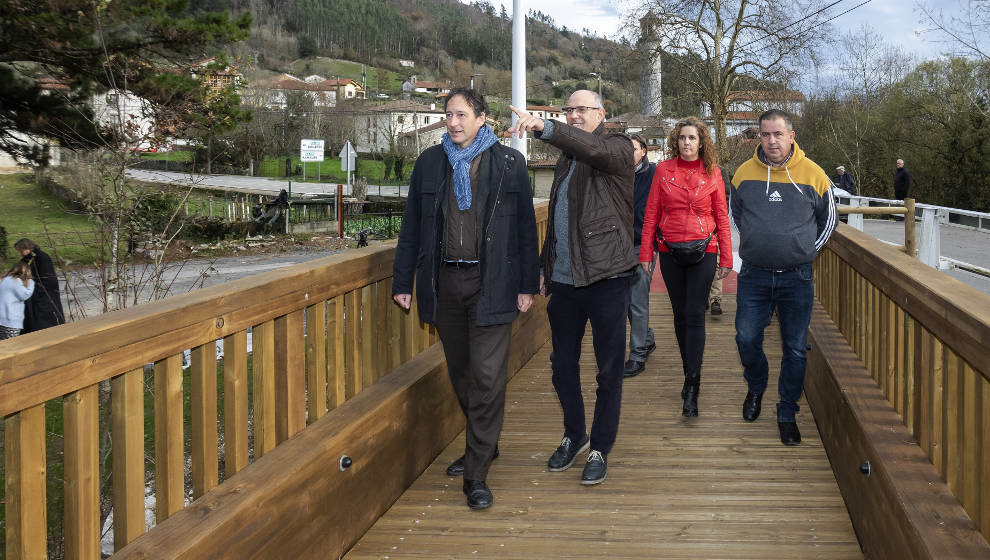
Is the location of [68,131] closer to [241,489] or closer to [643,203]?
[643,203]

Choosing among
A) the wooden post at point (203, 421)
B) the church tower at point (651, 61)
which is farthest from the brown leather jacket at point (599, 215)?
the church tower at point (651, 61)

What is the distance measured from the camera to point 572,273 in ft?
14.0

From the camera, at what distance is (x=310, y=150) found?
40.7 meters

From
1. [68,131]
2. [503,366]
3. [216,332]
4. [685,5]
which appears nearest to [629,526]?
[503,366]

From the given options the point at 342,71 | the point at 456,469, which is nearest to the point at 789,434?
the point at 456,469

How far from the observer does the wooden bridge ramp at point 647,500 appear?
3.74m

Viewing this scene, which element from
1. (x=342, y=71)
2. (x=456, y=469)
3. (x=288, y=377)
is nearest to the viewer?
(x=288, y=377)

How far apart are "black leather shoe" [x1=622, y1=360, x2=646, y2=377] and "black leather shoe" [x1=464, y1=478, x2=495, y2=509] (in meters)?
2.82

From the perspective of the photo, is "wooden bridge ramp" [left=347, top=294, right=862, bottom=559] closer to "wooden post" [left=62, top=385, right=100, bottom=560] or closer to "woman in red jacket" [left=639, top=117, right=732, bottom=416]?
"woman in red jacket" [left=639, top=117, right=732, bottom=416]

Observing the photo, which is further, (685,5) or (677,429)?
(685,5)

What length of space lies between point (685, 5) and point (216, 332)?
119 feet

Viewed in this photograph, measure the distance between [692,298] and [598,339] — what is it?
55.9 inches

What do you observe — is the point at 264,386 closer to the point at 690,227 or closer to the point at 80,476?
the point at 80,476

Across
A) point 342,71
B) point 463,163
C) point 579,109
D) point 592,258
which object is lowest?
point 592,258
